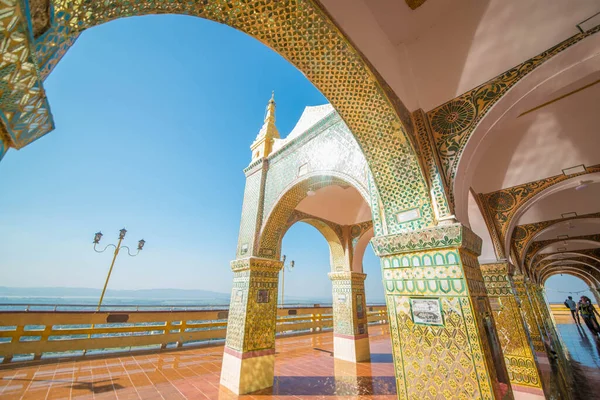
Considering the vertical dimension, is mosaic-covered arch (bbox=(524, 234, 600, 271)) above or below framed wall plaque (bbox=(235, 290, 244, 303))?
above

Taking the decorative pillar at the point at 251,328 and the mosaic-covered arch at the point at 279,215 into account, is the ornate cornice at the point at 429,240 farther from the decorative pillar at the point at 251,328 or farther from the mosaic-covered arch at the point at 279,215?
the decorative pillar at the point at 251,328

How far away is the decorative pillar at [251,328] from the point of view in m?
4.39

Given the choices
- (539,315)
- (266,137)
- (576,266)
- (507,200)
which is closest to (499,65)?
(507,200)

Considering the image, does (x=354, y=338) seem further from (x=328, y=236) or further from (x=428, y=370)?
(x=428, y=370)

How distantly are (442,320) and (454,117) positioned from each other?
78.3 inches

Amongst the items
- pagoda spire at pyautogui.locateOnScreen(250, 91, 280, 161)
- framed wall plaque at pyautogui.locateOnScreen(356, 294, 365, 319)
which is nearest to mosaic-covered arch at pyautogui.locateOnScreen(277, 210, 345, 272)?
framed wall plaque at pyautogui.locateOnScreen(356, 294, 365, 319)

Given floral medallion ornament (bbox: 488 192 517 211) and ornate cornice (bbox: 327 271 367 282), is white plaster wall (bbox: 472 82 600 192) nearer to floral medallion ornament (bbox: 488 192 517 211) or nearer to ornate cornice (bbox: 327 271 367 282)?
floral medallion ornament (bbox: 488 192 517 211)

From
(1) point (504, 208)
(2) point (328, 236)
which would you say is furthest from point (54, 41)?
(2) point (328, 236)

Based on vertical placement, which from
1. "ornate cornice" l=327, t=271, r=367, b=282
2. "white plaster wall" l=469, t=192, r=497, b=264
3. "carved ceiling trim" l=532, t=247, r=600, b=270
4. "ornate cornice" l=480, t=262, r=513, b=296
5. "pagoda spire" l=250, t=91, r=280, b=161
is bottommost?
"ornate cornice" l=480, t=262, r=513, b=296

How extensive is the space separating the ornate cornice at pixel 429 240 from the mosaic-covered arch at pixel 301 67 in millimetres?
129

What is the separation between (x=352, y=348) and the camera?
634 cm

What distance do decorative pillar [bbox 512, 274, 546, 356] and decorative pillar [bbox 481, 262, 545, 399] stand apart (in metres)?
0.72

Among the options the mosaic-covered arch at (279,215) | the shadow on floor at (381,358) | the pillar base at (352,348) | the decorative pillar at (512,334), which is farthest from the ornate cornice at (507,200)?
the pillar base at (352,348)

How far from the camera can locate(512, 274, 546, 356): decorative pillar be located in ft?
17.3
